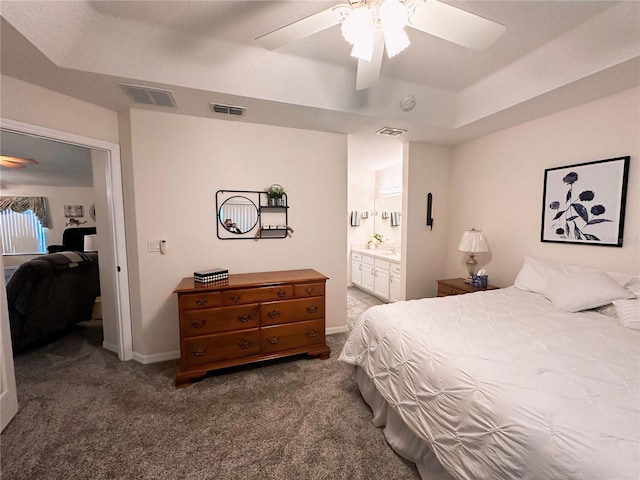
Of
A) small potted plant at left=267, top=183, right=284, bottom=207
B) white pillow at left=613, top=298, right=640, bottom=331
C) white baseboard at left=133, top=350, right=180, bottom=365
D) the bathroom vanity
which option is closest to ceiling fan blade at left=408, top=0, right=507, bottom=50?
small potted plant at left=267, top=183, right=284, bottom=207

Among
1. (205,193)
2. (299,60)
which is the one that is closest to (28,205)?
(205,193)

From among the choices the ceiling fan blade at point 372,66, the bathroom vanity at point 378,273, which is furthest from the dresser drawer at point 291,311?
the ceiling fan blade at point 372,66

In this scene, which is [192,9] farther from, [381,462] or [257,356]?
[381,462]

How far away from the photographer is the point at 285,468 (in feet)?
4.54

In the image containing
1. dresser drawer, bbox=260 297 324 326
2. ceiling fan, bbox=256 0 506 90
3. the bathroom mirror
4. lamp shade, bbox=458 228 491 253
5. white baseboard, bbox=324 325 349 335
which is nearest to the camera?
ceiling fan, bbox=256 0 506 90

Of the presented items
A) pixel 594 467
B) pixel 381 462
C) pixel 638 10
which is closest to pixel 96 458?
pixel 381 462

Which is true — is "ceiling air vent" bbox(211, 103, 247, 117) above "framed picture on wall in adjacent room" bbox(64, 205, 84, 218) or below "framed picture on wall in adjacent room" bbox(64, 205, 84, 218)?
above

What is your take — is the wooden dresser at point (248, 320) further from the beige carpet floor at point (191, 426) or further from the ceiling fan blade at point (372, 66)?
the ceiling fan blade at point (372, 66)

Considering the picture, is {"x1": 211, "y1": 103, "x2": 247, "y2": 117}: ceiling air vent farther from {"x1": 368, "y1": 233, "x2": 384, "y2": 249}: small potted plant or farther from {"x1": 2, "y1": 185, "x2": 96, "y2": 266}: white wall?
{"x1": 2, "y1": 185, "x2": 96, "y2": 266}: white wall

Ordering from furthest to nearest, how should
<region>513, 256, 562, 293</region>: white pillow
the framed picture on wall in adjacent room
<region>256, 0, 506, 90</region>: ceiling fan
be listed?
the framed picture on wall in adjacent room < <region>513, 256, 562, 293</region>: white pillow < <region>256, 0, 506, 90</region>: ceiling fan

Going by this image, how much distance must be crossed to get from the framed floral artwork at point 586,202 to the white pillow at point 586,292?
0.41m

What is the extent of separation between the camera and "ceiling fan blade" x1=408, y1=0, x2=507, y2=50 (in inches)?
46.5

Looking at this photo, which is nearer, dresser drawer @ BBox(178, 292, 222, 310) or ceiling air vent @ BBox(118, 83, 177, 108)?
ceiling air vent @ BBox(118, 83, 177, 108)

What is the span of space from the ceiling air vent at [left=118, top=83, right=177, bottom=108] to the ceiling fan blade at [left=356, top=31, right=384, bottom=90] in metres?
1.49
